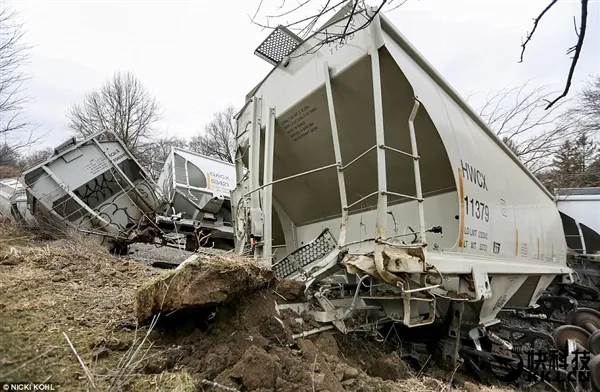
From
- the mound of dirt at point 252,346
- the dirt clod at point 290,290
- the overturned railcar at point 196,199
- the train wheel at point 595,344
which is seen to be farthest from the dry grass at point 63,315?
the train wheel at point 595,344

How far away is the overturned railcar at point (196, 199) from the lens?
8609mm

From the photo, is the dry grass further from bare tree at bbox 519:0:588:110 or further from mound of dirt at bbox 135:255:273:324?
bare tree at bbox 519:0:588:110

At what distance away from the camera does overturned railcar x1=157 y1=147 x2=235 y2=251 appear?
8.61 metres

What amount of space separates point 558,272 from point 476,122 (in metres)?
3.73

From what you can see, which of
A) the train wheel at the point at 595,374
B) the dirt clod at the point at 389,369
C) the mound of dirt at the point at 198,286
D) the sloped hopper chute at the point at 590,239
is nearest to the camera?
the mound of dirt at the point at 198,286

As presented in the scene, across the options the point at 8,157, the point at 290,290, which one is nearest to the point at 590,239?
the point at 290,290

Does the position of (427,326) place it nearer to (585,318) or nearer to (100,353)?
(100,353)

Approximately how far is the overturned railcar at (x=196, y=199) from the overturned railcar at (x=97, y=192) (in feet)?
1.68

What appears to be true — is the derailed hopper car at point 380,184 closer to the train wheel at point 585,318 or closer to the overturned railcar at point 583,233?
the train wheel at point 585,318

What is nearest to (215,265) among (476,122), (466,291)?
(466,291)

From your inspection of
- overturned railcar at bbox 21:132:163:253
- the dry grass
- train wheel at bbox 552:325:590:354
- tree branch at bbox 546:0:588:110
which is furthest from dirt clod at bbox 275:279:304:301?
overturned railcar at bbox 21:132:163:253

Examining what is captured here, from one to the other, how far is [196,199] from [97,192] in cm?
218

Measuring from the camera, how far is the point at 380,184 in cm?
300

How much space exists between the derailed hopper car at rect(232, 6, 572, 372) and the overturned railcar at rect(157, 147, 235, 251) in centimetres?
400
